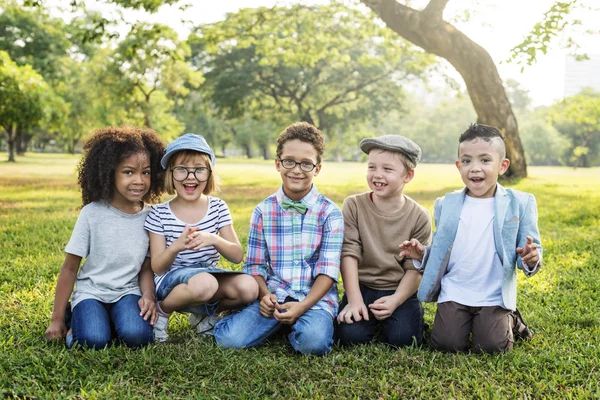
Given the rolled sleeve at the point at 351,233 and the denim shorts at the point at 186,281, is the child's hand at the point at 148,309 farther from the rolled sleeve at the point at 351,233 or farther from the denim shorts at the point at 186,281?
the rolled sleeve at the point at 351,233

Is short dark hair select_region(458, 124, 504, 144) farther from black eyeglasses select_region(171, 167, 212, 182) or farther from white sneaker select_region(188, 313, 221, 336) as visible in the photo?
white sneaker select_region(188, 313, 221, 336)

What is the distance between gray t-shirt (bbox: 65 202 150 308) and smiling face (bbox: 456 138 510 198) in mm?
2024

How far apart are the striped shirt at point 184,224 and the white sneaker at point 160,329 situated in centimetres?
23

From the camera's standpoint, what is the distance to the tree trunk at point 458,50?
12.4 meters

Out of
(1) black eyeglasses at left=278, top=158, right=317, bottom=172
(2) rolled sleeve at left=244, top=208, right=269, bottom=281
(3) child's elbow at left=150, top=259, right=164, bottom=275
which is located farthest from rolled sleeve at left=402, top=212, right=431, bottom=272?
(3) child's elbow at left=150, top=259, right=164, bottom=275

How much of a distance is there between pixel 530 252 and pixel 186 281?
1.96m

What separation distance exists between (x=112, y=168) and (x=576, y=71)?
14799cm

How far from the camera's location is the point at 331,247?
3477 millimetres

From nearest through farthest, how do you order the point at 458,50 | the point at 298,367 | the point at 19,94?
1. the point at 298,367
2. the point at 458,50
3. the point at 19,94

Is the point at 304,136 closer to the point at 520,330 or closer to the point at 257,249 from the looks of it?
the point at 257,249

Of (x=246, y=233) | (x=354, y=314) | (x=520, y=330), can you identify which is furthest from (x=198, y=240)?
(x=246, y=233)

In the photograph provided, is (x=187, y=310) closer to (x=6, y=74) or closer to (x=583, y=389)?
(x=583, y=389)

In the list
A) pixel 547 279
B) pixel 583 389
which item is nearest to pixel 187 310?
pixel 583 389

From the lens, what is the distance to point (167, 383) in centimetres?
278
